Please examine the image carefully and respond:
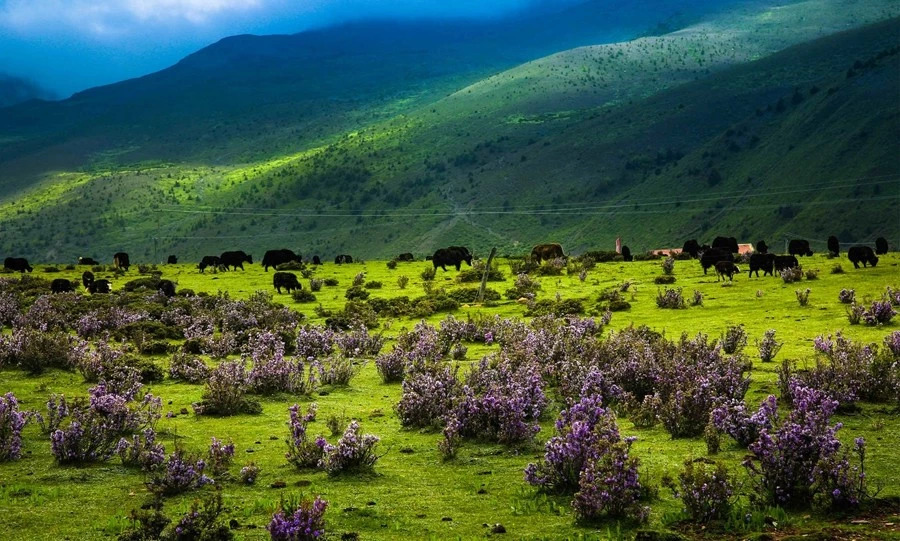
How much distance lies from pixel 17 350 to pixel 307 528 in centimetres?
1667

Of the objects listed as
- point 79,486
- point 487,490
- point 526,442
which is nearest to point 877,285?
point 526,442

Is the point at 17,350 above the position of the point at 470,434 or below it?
above

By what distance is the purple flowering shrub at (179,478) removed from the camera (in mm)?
11945

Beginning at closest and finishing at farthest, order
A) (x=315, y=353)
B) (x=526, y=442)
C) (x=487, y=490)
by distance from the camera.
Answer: (x=487, y=490), (x=526, y=442), (x=315, y=353)

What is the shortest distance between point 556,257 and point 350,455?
4727 cm

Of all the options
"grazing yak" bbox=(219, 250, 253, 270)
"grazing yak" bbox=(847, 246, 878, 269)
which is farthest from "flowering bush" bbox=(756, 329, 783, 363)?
"grazing yak" bbox=(219, 250, 253, 270)

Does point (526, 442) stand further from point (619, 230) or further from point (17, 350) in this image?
point (619, 230)

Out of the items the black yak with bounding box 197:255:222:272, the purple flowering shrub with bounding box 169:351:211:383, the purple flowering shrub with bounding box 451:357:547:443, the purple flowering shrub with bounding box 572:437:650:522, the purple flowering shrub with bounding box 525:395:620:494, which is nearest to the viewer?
the purple flowering shrub with bounding box 572:437:650:522

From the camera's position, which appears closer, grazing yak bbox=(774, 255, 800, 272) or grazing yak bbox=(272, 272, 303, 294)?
grazing yak bbox=(774, 255, 800, 272)

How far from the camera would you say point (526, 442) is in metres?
14.5

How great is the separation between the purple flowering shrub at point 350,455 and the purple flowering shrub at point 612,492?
3.43m

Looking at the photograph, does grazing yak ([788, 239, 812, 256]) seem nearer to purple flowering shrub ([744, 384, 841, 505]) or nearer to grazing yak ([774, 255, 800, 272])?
grazing yak ([774, 255, 800, 272])

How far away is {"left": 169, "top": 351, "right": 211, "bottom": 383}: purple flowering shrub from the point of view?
71.9ft

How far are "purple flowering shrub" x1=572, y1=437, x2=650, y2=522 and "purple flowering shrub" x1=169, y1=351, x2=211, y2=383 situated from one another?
507 inches
